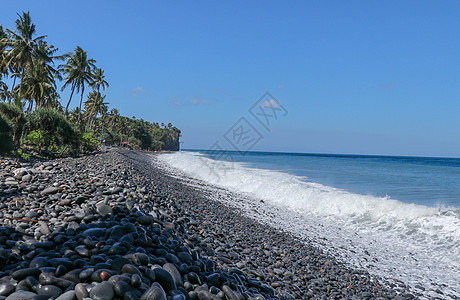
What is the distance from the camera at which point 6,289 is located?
7.50ft

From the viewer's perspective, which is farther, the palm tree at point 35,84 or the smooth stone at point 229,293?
the palm tree at point 35,84

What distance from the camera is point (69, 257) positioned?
9.55ft

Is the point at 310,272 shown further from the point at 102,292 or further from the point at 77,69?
the point at 77,69

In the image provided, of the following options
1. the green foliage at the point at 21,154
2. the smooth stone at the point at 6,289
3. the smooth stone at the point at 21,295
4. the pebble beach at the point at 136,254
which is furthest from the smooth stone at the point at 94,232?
the green foliage at the point at 21,154

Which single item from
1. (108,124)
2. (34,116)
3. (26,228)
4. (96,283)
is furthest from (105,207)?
(108,124)

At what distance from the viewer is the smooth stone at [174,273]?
2.83 meters

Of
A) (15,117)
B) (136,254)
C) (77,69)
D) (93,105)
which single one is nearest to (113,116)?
(93,105)

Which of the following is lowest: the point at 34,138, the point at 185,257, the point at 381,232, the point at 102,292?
the point at 381,232

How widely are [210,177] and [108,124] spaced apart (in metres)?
74.7

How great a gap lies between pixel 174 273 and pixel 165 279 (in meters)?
0.21

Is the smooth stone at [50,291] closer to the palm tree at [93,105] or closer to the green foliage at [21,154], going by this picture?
the green foliage at [21,154]

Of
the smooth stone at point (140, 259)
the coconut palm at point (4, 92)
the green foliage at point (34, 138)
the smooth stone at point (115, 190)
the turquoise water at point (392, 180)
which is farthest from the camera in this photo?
the coconut palm at point (4, 92)

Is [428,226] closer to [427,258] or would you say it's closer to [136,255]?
[427,258]

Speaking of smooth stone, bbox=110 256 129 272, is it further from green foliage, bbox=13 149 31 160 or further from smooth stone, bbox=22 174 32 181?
green foliage, bbox=13 149 31 160
